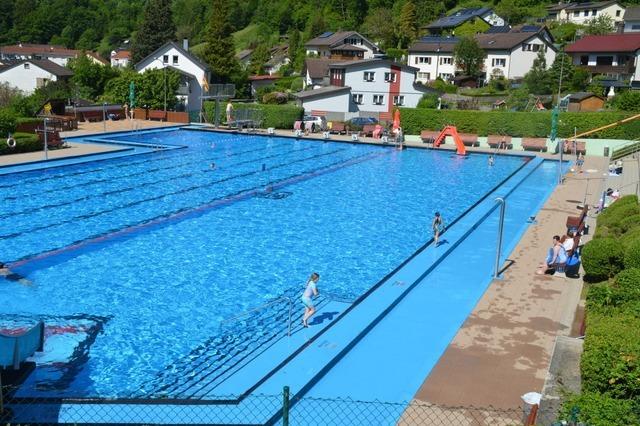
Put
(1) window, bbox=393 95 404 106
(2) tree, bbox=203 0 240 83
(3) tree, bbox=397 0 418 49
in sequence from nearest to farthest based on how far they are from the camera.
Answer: (1) window, bbox=393 95 404 106 < (2) tree, bbox=203 0 240 83 < (3) tree, bbox=397 0 418 49

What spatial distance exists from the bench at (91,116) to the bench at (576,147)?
3200 centimetres

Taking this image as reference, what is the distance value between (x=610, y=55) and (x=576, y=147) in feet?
110

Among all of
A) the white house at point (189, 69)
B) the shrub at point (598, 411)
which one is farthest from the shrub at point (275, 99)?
the shrub at point (598, 411)

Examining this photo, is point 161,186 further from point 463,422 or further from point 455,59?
point 455,59

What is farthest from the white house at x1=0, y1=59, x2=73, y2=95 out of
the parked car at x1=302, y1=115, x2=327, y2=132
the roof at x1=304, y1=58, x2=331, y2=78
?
the parked car at x1=302, y1=115, x2=327, y2=132

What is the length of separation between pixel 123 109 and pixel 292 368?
138 feet

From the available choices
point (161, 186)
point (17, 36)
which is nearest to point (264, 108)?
point (161, 186)

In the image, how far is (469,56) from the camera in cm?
7138

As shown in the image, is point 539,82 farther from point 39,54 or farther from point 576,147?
point 39,54

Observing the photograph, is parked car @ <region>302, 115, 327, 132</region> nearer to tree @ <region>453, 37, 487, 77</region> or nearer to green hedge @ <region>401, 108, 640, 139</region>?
green hedge @ <region>401, 108, 640, 139</region>

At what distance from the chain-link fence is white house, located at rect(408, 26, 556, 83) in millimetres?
67341

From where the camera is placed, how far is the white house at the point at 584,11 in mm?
98062

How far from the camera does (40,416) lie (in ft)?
29.8

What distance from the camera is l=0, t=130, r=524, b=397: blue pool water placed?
12430 millimetres
